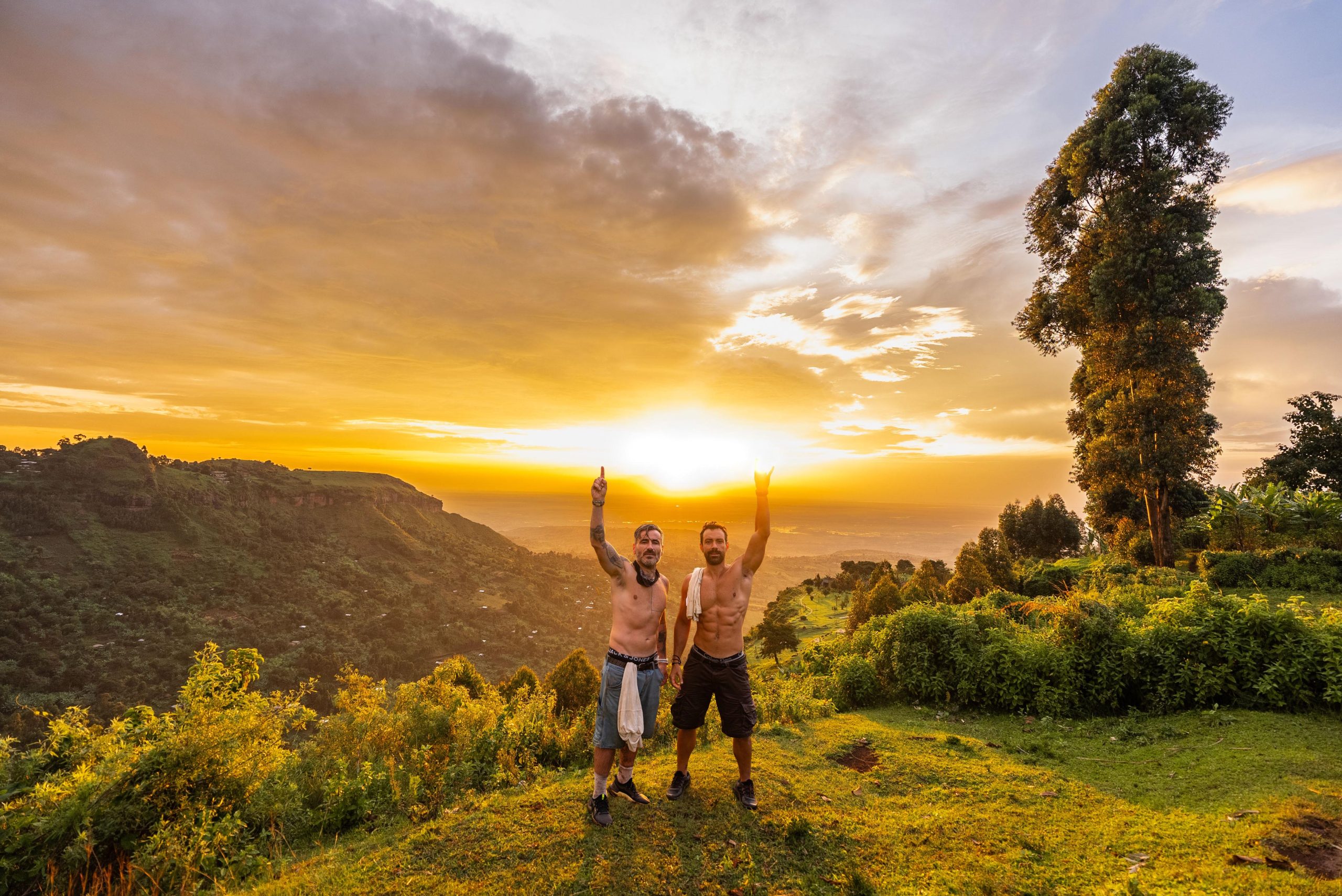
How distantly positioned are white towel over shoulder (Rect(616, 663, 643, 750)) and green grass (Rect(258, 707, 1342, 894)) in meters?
0.77

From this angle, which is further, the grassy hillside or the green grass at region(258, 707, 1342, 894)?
the grassy hillside

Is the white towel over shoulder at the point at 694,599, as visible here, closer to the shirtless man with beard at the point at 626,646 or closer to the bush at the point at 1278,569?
the shirtless man with beard at the point at 626,646

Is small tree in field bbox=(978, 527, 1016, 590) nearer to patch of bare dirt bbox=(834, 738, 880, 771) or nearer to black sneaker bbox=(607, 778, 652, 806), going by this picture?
patch of bare dirt bbox=(834, 738, 880, 771)

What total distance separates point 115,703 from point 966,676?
9453 cm

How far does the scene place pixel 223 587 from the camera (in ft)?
353

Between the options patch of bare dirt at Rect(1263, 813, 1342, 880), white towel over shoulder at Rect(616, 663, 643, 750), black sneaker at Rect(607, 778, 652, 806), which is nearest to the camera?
patch of bare dirt at Rect(1263, 813, 1342, 880)

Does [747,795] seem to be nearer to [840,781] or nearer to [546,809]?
[840,781]

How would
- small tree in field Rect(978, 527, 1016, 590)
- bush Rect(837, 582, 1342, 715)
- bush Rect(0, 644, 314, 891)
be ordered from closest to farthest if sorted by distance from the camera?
bush Rect(0, 644, 314, 891) < bush Rect(837, 582, 1342, 715) < small tree in field Rect(978, 527, 1016, 590)

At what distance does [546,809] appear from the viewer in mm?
5473

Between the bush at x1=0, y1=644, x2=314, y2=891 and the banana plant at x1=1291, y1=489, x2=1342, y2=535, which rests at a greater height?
the banana plant at x1=1291, y1=489, x2=1342, y2=535

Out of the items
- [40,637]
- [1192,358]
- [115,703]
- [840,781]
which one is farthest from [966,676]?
[40,637]

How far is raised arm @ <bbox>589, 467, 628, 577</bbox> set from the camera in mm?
5191

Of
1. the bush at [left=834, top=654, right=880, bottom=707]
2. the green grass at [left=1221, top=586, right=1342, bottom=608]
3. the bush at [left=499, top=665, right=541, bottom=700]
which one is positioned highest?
the green grass at [left=1221, top=586, right=1342, bottom=608]

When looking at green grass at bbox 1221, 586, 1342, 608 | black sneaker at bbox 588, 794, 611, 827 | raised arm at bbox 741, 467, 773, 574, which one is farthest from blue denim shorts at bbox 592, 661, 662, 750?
green grass at bbox 1221, 586, 1342, 608
